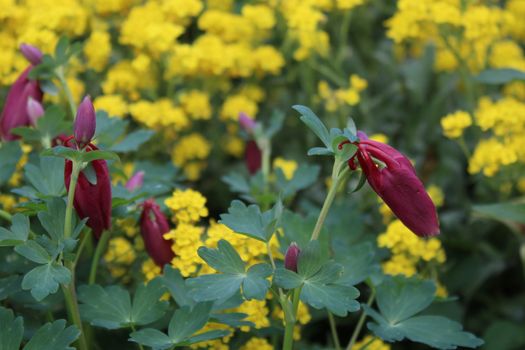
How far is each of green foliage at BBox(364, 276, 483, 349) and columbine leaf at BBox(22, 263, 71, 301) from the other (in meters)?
0.44

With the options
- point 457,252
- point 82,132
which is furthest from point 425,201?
point 457,252

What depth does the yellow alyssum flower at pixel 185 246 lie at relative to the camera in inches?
44.3

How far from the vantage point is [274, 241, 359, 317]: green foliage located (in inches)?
37.6

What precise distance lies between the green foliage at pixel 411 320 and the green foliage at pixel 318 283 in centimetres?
14

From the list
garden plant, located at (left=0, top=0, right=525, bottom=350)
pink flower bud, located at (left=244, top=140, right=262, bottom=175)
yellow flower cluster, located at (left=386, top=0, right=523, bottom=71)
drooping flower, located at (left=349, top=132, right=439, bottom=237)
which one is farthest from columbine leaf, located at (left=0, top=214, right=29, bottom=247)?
yellow flower cluster, located at (left=386, top=0, right=523, bottom=71)

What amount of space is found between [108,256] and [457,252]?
0.84 meters

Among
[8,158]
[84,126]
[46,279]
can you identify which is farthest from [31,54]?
[46,279]

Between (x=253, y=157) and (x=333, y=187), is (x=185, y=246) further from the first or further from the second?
(x=253, y=157)

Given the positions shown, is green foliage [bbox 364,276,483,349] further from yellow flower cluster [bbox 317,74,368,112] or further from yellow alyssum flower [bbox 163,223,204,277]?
yellow flower cluster [bbox 317,74,368,112]

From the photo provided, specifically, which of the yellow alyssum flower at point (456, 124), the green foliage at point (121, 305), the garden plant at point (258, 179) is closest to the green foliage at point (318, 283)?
the garden plant at point (258, 179)

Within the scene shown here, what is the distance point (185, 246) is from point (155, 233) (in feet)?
0.18

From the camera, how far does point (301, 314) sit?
1213 millimetres

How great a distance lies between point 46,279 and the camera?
96 cm

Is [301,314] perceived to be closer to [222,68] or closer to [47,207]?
[47,207]
